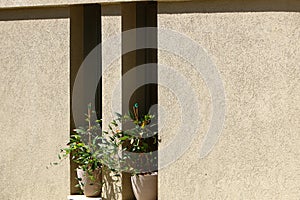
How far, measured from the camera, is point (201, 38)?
7.44m

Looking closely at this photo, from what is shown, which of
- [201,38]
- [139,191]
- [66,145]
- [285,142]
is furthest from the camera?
[66,145]

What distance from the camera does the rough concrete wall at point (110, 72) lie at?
812 cm

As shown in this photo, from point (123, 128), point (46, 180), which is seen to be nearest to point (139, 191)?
point (123, 128)

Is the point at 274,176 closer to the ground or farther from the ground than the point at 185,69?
closer to the ground

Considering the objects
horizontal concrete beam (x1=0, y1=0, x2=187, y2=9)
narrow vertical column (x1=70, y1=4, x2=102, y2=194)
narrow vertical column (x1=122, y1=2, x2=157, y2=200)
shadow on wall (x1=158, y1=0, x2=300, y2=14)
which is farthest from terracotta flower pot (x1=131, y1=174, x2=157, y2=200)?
horizontal concrete beam (x1=0, y1=0, x2=187, y2=9)

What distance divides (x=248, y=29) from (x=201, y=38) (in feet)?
1.81

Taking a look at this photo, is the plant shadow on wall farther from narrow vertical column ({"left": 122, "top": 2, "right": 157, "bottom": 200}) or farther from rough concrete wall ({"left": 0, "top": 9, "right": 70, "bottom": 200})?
rough concrete wall ({"left": 0, "top": 9, "right": 70, "bottom": 200})

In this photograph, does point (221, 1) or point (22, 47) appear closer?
point (221, 1)

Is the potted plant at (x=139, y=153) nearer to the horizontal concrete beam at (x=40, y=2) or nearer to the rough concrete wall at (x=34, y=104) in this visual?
the rough concrete wall at (x=34, y=104)

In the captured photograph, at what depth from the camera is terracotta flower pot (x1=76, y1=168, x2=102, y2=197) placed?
27.5 feet

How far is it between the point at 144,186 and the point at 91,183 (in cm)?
73

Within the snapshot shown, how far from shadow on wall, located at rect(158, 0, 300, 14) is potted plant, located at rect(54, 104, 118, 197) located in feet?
5.38

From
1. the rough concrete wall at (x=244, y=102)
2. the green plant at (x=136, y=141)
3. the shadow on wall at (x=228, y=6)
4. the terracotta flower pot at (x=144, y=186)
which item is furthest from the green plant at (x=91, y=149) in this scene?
the shadow on wall at (x=228, y=6)

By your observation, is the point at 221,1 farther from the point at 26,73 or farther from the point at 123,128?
the point at 26,73
